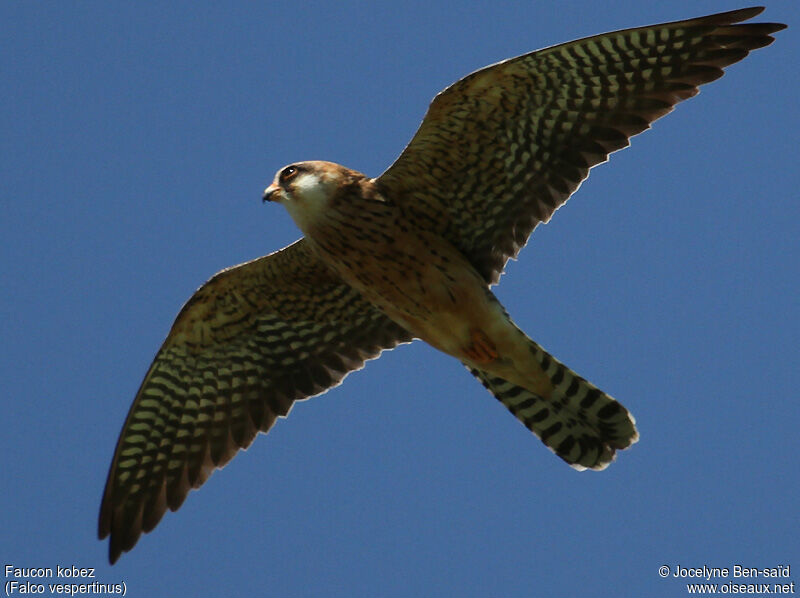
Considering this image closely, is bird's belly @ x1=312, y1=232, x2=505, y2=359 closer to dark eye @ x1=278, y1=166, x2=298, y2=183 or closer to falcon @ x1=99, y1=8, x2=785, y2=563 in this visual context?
falcon @ x1=99, y1=8, x2=785, y2=563

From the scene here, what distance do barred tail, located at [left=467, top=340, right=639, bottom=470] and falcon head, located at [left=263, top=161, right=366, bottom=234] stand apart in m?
1.70

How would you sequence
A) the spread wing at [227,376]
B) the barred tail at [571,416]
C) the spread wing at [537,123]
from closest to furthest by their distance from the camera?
the spread wing at [537,123]
the barred tail at [571,416]
the spread wing at [227,376]

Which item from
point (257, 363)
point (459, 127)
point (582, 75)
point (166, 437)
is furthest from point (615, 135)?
point (166, 437)

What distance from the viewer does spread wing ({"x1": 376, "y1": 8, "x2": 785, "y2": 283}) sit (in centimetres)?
818

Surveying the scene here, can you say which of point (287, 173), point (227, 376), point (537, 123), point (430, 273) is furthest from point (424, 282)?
point (227, 376)

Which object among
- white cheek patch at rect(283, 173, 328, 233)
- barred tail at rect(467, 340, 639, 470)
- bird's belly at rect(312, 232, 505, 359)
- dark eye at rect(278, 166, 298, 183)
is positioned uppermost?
dark eye at rect(278, 166, 298, 183)

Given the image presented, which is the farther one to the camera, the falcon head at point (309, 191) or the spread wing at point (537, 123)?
the falcon head at point (309, 191)

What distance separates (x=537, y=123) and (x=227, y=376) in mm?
3232

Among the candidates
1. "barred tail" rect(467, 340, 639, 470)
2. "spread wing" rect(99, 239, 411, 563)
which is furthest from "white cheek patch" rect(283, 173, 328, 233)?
"barred tail" rect(467, 340, 639, 470)

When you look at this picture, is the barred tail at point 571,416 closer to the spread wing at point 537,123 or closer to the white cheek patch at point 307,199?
the spread wing at point 537,123

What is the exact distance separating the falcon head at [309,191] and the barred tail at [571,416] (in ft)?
5.59

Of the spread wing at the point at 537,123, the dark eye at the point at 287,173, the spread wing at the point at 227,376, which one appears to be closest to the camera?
the spread wing at the point at 537,123

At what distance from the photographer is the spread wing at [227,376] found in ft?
30.9

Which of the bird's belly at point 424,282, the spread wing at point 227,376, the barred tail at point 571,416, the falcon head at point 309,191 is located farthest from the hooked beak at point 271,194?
the barred tail at point 571,416
